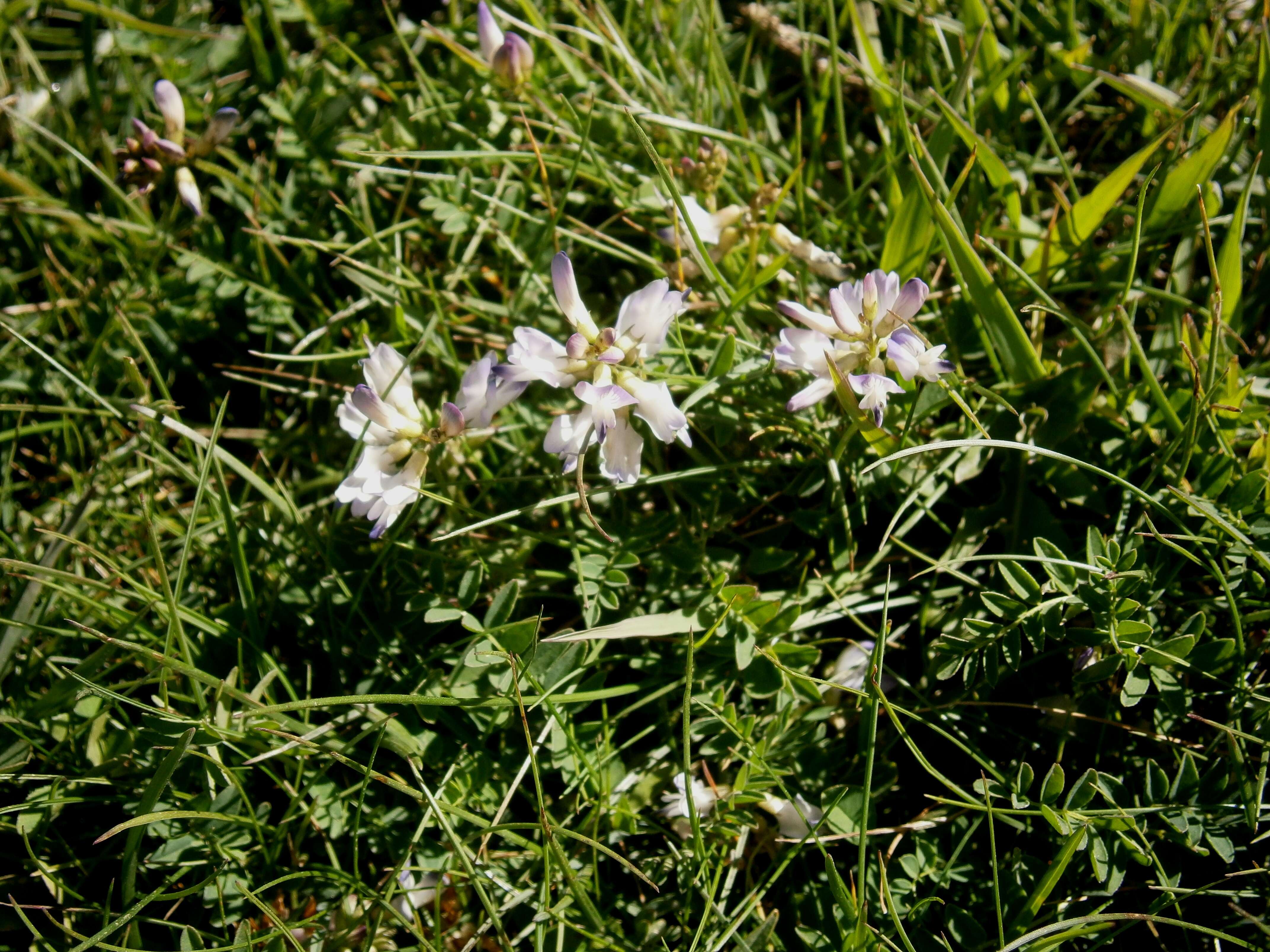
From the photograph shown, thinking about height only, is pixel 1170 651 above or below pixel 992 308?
below

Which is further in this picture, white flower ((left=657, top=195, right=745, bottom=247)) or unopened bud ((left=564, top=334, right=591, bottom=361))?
white flower ((left=657, top=195, right=745, bottom=247))

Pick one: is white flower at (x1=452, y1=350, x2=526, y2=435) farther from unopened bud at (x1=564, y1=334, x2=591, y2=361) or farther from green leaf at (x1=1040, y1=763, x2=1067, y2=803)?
green leaf at (x1=1040, y1=763, x2=1067, y2=803)

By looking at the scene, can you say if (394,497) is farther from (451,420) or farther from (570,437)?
(570,437)

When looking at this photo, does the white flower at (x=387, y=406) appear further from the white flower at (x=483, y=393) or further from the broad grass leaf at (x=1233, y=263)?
the broad grass leaf at (x=1233, y=263)

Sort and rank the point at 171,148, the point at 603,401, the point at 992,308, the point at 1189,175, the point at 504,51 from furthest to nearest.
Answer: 1. the point at 171,148
2. the point at 504,51
3. the point at 1189,175
4. the point at 992,308
5. the point at 603,401

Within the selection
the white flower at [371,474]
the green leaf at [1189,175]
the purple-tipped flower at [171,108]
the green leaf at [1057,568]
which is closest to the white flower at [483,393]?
the white flower at [371,474]

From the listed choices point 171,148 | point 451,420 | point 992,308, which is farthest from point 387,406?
point 992,308

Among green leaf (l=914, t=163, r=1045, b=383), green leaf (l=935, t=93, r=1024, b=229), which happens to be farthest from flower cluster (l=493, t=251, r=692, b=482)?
green leaf (l=935, t=93, r=1024, b=229)

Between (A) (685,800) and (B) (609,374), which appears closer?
(B) (609,374)
